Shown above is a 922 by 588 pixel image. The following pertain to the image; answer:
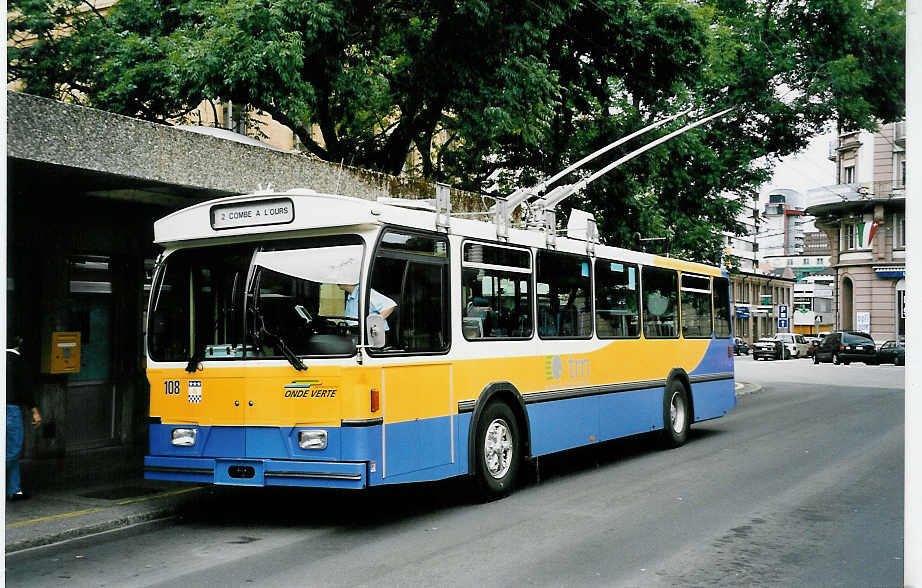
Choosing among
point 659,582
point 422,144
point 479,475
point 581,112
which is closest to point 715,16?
point 581,112

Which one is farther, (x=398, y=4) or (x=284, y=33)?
(x=398, y=4)

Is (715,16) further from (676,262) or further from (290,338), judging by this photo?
(290,338)

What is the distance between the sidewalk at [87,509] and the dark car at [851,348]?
43.6 metres

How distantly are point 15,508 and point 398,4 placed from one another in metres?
11.5

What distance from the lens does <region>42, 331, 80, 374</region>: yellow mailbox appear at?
12.1 metres

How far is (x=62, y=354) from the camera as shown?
12.3 metres

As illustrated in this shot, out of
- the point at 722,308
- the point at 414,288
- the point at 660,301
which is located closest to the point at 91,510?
the point at 414,288

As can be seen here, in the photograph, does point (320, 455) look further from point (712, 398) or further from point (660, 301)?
point (712, 398)

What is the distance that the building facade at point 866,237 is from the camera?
2403 inches

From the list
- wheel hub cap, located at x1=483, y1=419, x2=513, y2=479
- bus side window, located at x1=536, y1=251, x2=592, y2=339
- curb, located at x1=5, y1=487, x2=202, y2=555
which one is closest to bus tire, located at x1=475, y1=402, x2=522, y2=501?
wheel hub cap, located at x1=483, y1=419, x2=513, y2=479

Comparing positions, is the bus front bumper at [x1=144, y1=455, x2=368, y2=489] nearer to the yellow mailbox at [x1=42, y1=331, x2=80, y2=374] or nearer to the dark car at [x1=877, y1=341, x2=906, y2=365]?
the yellow mailbox at [x1=42, y1=331, x2=80, y2=374]

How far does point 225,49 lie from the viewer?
49.0 ft

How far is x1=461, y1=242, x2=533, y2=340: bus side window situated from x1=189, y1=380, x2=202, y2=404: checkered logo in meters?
2.48

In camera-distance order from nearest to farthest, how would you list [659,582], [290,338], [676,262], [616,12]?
1. [659,582]
2. [290,338]
3. [676,262]
4. [616,12]
